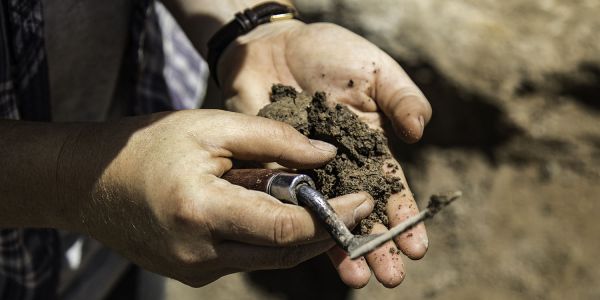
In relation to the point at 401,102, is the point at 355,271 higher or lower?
lower

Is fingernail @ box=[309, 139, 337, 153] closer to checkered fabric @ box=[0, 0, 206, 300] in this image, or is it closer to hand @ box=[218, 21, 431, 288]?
hand @ box=[218, 21, 431, 288]

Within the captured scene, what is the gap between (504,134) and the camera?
3.64 m

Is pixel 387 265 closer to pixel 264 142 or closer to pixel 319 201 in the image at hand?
pixel 319 201

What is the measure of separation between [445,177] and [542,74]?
82 centimetres

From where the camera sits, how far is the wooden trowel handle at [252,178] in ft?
5.38

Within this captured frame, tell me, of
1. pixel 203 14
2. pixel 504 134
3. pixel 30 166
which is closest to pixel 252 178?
pixel 30 166

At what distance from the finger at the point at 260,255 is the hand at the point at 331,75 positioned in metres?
0.28

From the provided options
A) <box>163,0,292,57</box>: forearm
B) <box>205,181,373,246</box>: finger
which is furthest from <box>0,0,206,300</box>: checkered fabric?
<box>205,181,373,246</box>: finger

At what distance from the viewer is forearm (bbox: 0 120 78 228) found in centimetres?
163

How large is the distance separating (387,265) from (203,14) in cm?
121

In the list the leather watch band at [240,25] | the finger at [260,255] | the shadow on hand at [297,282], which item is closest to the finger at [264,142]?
the finger at [260,255]

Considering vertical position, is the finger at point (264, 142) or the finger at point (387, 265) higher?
the finger at point (264, 142)

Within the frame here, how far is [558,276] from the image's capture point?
11.5ft

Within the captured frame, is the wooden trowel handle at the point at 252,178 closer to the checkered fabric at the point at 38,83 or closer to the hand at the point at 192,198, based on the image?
the hand at the point at 192,198
